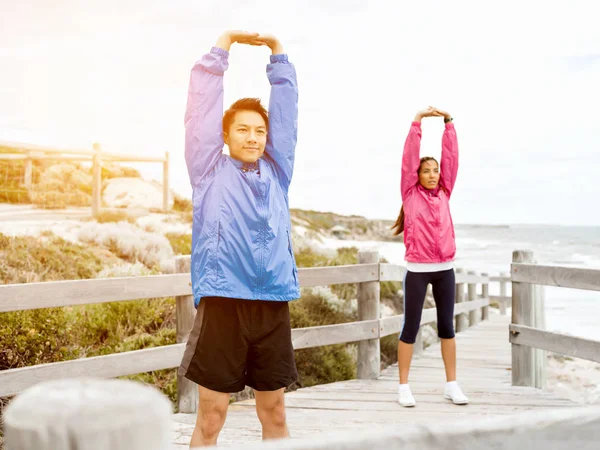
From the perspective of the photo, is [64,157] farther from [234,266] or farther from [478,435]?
[478,435]

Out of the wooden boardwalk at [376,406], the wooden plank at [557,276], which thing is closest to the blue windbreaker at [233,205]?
the wooden boardwalk at [376,406]

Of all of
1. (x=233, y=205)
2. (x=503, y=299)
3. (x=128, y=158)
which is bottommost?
(x=503, y=299)

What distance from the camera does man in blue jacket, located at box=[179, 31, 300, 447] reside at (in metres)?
2.65

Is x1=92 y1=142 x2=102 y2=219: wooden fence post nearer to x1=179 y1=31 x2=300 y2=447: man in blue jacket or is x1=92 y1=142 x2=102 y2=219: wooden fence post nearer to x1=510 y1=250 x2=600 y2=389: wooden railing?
x1=510 y1=250 x2=600 y2=389: wooden railing

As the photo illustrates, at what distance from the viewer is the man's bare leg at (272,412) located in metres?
2.71

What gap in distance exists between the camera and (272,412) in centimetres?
273

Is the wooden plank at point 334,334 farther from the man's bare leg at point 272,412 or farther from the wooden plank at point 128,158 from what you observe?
the wooden plank at point 128,158

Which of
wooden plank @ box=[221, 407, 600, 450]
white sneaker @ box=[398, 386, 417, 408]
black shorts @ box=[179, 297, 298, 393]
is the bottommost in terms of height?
white sneaker @ box=[398, 386, 417, 408]

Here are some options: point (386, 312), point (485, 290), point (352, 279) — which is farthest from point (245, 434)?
point (485, 290)

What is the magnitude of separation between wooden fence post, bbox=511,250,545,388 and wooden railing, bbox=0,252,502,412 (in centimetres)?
109

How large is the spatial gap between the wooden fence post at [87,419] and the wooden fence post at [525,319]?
200 inches

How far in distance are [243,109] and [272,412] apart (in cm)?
129

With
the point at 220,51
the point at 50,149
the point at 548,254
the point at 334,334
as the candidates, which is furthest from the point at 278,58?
the point at 548,254

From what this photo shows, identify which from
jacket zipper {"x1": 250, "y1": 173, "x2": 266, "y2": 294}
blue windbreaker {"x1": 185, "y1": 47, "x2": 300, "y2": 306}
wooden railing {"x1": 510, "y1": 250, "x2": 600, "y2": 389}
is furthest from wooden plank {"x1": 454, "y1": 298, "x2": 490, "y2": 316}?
jacket zipper {"x1": 250, "y1": 173, "x2": 266, "y2": 294}
